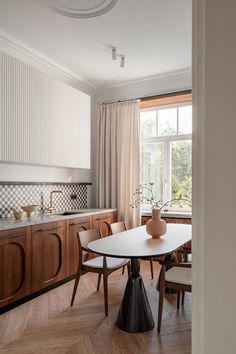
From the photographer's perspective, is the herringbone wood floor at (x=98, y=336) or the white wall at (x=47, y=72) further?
the white wall at (x=47, y=72)

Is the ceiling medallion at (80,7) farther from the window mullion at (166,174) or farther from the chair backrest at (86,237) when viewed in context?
the window mullion at (166,174)

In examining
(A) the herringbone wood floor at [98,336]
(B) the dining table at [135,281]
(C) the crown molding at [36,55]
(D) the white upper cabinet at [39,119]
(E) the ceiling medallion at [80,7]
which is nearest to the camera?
(A) the herringbone wood floor at [98,336]

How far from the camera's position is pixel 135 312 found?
7.52ft

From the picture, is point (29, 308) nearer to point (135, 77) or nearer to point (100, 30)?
point (100, 30)

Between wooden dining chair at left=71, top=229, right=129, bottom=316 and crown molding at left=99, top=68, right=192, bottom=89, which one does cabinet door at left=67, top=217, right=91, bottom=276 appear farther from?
crown molding at left=99, top=68, right=192, bottom=89

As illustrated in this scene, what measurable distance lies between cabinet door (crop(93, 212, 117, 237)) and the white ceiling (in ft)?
7.17

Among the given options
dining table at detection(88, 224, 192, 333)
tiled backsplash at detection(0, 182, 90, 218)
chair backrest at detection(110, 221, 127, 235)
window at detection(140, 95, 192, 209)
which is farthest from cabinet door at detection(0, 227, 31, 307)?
window at detection(140, 95, 192, 209)

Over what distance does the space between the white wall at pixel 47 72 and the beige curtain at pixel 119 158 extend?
400mm

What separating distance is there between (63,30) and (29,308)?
2.94m

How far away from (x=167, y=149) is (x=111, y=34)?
211cm

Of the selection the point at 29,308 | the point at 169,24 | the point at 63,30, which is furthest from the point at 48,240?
the point at 169,24

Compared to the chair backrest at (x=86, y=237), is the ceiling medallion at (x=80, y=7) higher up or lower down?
higher up

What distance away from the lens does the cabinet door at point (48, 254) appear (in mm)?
2910

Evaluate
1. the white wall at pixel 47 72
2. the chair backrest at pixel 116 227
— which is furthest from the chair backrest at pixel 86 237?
the white wall at pixel 47 72
